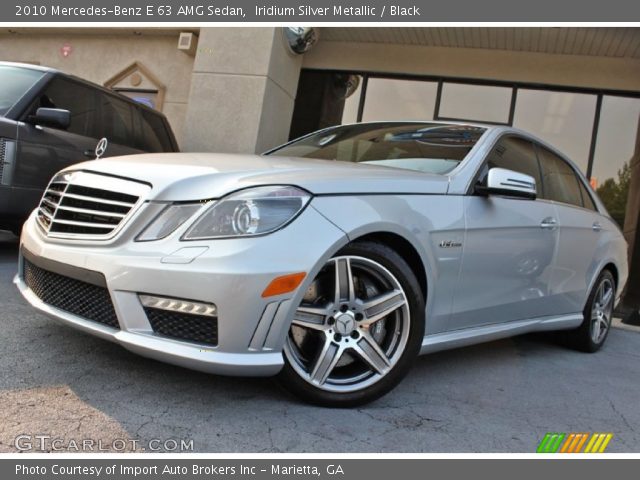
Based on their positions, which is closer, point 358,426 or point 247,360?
point 247,360

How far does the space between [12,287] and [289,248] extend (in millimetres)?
2721

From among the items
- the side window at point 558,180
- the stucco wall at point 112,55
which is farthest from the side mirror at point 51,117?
the stucco wall at point 112,55

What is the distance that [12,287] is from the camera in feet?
13.0

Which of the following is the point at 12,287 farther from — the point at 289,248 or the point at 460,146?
the point at 460,146

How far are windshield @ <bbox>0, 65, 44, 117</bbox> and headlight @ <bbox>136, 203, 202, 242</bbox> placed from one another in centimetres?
326

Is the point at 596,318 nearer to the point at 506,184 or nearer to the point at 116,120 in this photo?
the point at 506,184

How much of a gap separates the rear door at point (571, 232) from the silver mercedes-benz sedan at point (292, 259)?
0.57 meters

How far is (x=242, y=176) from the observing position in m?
2.30

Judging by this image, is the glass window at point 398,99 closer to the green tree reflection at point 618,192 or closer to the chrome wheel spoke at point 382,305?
the green tree reflection at point 618,192

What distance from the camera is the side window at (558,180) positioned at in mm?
3907

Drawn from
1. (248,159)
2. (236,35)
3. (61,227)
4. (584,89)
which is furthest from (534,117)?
(61,227)

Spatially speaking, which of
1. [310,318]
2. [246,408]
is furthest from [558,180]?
[246,408]

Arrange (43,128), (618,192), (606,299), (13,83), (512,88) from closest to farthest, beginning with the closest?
1. (606,299)
2. (43,128)
3. (13,83)
4. (618,192)
5. (512,88)

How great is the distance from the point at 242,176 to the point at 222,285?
479 mm
